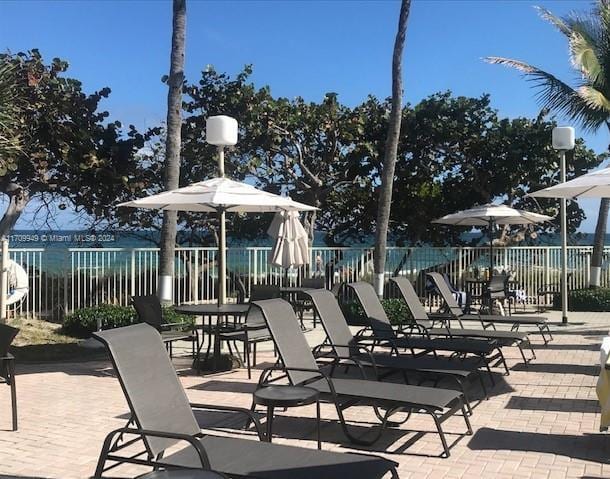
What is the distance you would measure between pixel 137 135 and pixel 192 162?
8.87 ft

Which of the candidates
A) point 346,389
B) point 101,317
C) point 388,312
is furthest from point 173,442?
point 388,312

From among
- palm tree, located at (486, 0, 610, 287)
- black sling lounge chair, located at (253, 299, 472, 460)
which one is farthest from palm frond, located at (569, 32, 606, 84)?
black sling lounge chair, located at (253, 299, 472, 460)

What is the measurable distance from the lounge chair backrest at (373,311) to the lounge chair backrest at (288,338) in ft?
6.43

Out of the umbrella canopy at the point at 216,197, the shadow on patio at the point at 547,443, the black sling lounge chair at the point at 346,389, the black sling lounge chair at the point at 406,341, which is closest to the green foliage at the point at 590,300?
the black sling lounge chair at the point at 406,341

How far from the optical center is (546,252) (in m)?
17.6

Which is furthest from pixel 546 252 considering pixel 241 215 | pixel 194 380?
pixel 194 380

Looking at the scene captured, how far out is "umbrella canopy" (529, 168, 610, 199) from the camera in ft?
23.3

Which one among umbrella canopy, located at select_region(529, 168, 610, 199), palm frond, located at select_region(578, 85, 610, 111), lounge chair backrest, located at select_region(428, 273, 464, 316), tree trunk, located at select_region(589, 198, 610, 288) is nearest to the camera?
umbrella canopy, located at select_region(529, 168, 610, 199)

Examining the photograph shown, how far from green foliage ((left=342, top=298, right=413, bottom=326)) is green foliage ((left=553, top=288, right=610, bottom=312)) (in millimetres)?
5641

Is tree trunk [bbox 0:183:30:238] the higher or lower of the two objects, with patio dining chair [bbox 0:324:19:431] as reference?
higher

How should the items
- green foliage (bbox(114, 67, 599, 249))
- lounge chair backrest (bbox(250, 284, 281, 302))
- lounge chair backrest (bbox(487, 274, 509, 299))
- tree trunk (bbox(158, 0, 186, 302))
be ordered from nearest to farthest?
lounge chair backrest (bbox(250, 284, 281, 302)) → tree trunk (bbox(158, 0, 186, 302)) → lounge chair backrest (bbox(487, 274, 509, 299)) → green foliage (bbox(114, 67, 599, 249))

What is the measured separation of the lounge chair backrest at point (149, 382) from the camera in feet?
12.8

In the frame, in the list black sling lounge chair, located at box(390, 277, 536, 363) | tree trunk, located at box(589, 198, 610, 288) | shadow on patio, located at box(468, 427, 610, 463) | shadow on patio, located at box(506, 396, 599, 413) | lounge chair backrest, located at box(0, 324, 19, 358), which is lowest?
shadow on patio, located at box(506, 396, 599, 413)

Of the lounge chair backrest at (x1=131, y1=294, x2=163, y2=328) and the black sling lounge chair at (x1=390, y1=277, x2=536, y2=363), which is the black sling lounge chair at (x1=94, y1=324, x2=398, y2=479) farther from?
the black sling lounge chair at (x1=390, y1=277, x2=536, y2=363)
